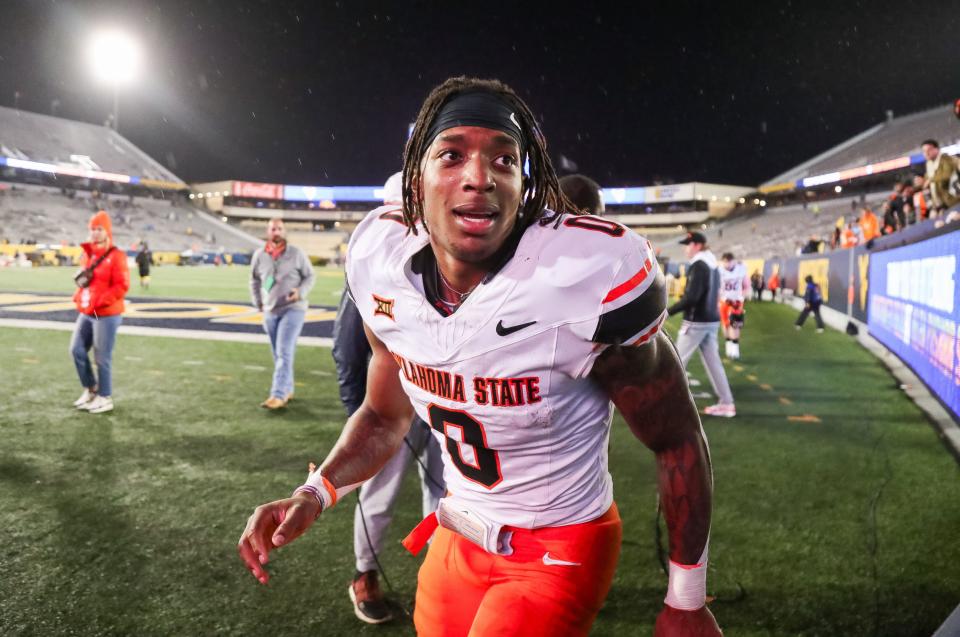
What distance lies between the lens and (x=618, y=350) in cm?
153

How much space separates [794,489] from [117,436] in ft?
17.9

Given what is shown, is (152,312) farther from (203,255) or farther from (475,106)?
(203,255)

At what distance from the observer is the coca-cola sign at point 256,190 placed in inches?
3366

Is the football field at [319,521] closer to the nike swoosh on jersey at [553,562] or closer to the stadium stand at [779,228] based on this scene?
the nike swoosh on jersey at [553,562]

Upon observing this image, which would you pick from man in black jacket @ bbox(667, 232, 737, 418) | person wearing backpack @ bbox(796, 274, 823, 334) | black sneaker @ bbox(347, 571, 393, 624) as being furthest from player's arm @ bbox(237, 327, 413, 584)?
person wearing backpack @ bbox(796, 274, 823, 334)

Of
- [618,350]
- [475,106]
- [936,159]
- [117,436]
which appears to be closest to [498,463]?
[618,350]

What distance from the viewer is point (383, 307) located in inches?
70.2

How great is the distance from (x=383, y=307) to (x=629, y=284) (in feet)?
2.16

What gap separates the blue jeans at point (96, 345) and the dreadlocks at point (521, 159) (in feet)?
17.7

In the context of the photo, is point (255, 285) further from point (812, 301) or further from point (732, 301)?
point (812, 301)

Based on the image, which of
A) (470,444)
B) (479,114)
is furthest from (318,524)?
(479,114)

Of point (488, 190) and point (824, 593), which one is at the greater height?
point (488, 190)

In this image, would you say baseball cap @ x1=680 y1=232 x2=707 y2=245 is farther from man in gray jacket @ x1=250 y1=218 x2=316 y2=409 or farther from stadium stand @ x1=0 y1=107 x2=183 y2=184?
stadium stand @ x1=0 y1=107 x2=183 y2=184

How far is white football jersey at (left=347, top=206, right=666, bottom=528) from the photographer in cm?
150
